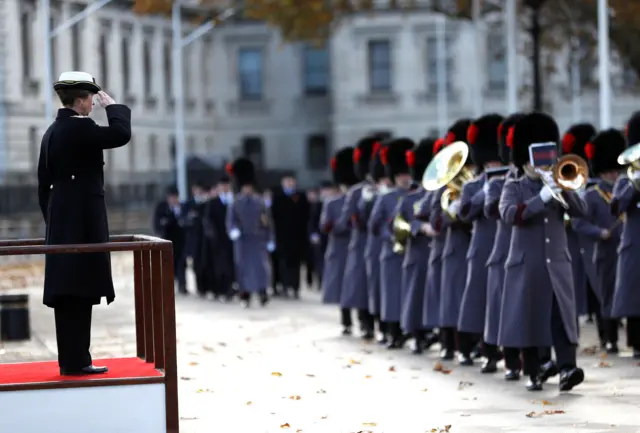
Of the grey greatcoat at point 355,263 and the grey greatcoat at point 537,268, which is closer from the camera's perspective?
the grey greatcoat at point 537,268

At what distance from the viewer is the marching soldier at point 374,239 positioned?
1708cm

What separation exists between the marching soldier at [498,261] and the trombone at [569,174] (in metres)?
1.01

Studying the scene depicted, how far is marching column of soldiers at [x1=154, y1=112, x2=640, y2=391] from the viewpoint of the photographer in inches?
501

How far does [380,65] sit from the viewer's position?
206ft

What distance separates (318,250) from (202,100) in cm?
3742

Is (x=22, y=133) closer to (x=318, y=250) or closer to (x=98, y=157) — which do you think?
(x=318, y=250)

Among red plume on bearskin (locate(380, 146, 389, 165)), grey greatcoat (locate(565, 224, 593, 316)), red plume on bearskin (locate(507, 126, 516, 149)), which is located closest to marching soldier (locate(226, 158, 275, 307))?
red plume on bearskin (locate(380, 146, 389, 165))

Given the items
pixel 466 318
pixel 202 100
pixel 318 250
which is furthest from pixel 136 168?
pixel 466 318

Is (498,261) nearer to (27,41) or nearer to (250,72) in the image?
(27,41)

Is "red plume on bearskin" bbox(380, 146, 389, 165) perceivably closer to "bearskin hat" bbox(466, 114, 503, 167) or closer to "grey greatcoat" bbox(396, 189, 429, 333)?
"grey greatcoat" bbox(396, 189, 429, 333)

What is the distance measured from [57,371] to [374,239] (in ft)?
23.9

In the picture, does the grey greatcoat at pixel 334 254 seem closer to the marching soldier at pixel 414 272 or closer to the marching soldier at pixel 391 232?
the marching soldier at pixel 391 232

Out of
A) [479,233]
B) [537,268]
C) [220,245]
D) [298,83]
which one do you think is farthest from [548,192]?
[298,83]

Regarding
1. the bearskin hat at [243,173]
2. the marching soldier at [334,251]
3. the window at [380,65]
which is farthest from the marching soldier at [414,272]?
the window at [380,65]
